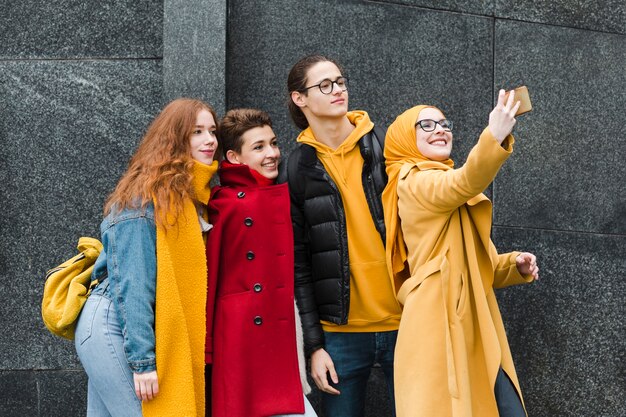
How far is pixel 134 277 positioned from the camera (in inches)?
157

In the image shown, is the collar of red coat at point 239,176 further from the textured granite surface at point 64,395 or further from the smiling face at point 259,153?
the textured granite surface at point 64,395

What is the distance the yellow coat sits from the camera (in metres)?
4.05

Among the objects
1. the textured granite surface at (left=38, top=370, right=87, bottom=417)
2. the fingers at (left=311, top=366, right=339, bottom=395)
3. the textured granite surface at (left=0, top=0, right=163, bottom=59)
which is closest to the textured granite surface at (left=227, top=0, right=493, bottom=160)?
the textured granite surface at (left=0, top=0, right=163, bottom=59)

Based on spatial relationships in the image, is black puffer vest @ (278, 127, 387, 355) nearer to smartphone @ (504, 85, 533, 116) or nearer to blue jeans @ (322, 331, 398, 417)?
blue jeans @ (322, 331, 398, 417)

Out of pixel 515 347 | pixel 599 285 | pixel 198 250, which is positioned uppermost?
pixel 198 250

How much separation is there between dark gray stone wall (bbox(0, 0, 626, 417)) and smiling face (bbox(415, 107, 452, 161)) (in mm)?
1362

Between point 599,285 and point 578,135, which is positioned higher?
point 578,135

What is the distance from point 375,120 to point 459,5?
2.88 feet

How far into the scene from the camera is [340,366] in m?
4.56

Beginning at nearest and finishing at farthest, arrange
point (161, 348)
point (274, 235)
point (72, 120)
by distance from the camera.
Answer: point (161, 348) < point (274, 235) < point (72, 120)

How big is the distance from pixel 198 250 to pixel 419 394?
3.72 feet

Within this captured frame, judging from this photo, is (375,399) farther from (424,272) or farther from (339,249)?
(424,272)

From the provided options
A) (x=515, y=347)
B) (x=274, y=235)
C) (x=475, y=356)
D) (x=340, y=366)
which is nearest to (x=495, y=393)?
(x=475, y=356)

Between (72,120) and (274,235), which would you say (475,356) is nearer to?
(274,235)
